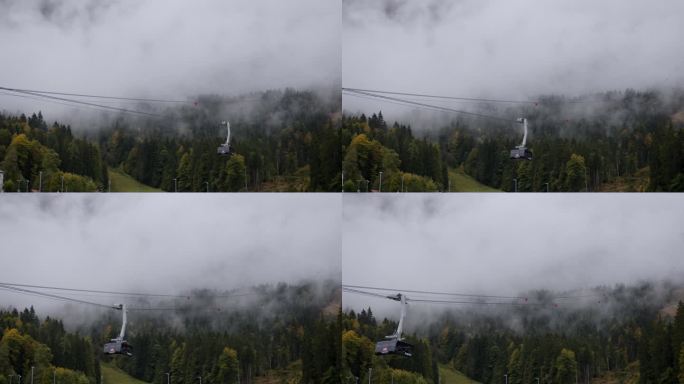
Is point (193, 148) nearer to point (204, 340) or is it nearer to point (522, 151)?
point (204, 340)

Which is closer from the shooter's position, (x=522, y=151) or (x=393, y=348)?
(x=522, y=151)

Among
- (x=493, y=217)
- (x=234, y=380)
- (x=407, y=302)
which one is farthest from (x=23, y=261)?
(x=493, y=217)

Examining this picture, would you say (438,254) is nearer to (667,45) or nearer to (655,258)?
(655,258)

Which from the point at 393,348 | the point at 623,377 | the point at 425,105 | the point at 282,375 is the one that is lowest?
the point at 282,375

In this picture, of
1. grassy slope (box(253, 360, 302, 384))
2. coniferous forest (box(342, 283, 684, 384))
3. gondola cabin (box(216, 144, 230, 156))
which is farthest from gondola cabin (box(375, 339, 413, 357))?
gondola cabin (box(216, 144, 230, 156))

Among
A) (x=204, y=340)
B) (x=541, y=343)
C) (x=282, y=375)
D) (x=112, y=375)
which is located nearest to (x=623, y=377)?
(x=541, y=343)

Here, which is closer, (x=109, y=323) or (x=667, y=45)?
(x=667, y=45)
